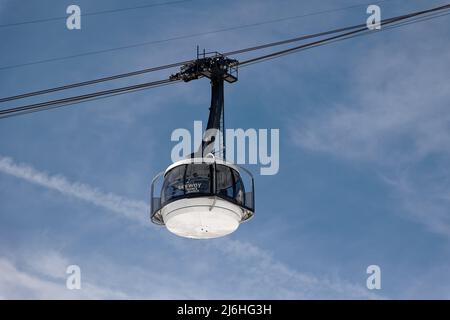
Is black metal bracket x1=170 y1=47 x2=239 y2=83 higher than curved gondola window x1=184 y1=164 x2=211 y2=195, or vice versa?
black metal bracket x1=170 y1=47 x2=239 y2=83

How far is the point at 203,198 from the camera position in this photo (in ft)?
121

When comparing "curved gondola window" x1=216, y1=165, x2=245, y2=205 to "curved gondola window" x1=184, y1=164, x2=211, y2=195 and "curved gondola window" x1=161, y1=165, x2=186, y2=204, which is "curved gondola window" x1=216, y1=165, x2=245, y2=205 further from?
"curved gondola window" x1=161, y1=165, x2=186, y2=204

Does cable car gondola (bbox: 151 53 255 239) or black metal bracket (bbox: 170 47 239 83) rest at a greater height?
black metal bracket (bbox: 170 47 239 83)

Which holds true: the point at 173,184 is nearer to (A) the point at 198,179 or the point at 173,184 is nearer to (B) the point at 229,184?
(A) the point at 198,179

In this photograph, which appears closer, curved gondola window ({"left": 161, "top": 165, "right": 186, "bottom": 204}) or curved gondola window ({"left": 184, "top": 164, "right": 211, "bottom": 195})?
curved gondola window ({"left": 184, "top": 164, "right": 211, "bottom": 195})

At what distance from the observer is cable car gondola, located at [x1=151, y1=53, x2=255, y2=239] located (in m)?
37.1

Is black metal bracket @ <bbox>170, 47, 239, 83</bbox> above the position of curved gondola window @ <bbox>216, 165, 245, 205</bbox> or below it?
above

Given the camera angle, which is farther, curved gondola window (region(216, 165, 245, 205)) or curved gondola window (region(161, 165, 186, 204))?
curved gondola window (region(161, 165, 186, 204))

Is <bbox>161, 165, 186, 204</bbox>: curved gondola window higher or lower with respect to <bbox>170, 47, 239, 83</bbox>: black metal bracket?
lower

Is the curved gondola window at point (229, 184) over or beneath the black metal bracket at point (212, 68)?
beneath

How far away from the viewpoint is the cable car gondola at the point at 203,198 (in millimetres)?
37062

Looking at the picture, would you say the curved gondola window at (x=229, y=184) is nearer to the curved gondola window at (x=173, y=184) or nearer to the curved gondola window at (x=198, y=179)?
the curved gondola window at (x=198, y=179)
